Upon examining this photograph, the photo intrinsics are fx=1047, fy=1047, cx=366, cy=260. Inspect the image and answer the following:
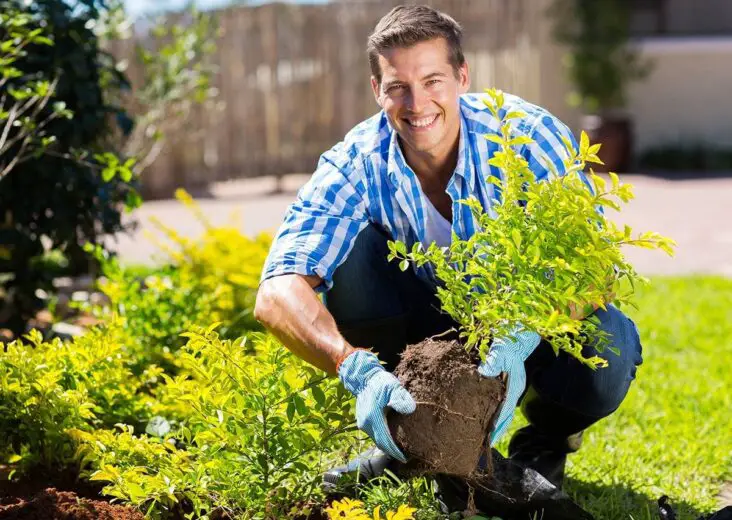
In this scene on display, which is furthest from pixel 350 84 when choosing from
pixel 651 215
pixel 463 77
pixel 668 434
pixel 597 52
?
pixel 463 77

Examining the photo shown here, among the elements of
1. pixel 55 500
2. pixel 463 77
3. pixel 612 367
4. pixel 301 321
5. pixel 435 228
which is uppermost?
pixel 463 77

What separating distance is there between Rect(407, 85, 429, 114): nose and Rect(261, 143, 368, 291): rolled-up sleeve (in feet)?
0.83

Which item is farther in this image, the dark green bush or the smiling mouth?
the dark green bush

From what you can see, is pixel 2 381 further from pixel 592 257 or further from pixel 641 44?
pixel 641 44

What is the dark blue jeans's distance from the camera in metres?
3.01

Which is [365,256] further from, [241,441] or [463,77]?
[241,441]

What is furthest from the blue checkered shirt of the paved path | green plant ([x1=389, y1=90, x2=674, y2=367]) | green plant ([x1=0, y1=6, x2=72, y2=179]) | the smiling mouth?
the paved path

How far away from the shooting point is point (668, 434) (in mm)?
3709

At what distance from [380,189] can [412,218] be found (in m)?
0.13

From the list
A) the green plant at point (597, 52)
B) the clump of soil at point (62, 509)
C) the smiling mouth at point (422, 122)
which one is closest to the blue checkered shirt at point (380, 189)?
the smiling mouth at point (422, 122)

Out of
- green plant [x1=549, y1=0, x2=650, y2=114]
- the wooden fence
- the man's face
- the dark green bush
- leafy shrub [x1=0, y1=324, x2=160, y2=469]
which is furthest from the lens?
green plant [x1=549, y1=0, x2=650, y2=114]

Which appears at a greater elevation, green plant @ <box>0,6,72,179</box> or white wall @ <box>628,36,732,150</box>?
green plant @ <box>0,6,72,179</box>

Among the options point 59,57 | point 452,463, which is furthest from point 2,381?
point 59,57

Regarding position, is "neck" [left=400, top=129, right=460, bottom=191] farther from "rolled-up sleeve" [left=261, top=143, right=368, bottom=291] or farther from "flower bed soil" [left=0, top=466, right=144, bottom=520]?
"flower bed soil" [left=0, top=466, right=144, bottom=520]
